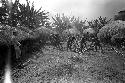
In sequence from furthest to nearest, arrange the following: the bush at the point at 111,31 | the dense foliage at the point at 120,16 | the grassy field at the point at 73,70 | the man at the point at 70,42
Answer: the dense foliage at the point at 120,16 → the man at the point at 70,42 → the bush at the point at 111,31 → the grassy field at the point at 73,70

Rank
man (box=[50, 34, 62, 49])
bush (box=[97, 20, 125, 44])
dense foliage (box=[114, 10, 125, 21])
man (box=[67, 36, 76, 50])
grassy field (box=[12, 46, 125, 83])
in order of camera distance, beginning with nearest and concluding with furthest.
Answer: grassy field (box=[12, 46, 125, 83]) → bush (box=[97, 20, 125, 44]) → man (box=[67, 36, 76, 50]) → man (box=[50, 34, 62, 49]) → dense foliage (box=[114, 10, 125, 21])

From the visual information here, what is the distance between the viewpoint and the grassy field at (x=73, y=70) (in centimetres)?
519

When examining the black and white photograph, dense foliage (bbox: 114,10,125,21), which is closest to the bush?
the black and white photograph

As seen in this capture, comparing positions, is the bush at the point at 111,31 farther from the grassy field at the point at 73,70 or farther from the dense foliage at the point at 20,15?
the dense foliage at the point at 20,15

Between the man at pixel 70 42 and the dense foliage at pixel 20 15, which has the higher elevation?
the dense foliage at pixel 20 15

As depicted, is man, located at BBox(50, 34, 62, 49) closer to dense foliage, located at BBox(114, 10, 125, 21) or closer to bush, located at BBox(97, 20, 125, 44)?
bush, located at BBox(97, 20, 125, 44)

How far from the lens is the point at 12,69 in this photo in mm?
6266

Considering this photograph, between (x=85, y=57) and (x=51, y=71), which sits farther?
(x=85, y=57)

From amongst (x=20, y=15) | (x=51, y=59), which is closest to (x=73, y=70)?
(x=51, y=59)

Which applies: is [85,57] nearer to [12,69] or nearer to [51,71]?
[51,71]

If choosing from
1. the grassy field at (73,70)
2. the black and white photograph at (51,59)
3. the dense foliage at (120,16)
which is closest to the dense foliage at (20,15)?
the black and white photograph at (51,59)

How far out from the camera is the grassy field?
519cm

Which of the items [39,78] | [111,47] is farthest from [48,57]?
[111,47]

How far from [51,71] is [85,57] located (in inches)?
87.7
